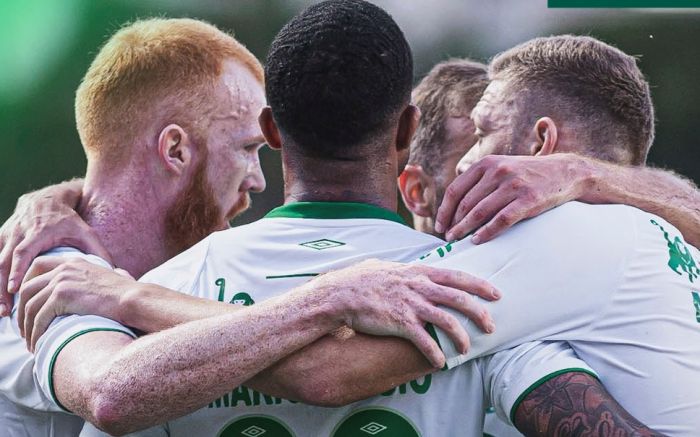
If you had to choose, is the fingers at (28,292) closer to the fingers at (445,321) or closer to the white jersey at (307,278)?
the white jersey at (307,278)

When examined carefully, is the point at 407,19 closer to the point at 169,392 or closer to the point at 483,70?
the point at 483,70

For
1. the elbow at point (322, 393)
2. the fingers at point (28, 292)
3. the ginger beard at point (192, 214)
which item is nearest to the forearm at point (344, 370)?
the elbow at point (322, 393)

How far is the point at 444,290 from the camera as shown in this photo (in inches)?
99.6

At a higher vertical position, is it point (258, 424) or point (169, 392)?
point (169, 392)

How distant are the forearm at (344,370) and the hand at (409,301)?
1.6 inches

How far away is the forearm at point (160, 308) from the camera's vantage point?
104 inches

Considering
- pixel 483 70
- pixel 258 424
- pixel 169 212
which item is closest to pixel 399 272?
pixel 258 424

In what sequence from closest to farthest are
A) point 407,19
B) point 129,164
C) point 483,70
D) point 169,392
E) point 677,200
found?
point 169,392
point 677,200
point 129,164
point 483,70
point 407,19

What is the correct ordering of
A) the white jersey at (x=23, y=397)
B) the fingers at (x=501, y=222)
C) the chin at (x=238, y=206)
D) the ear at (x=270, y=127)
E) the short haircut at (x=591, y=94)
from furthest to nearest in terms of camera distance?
1. the chin at (x=238, y=206)
2. the short haircut at (x=591, y=94)
3. the white jersey at (x=23, y=397)
4. the ear at (x=270, y=127)
5. the fingers at (x=501, y=222)

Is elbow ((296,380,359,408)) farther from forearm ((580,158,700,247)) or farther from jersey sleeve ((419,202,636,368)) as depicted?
forearm ((580,158,700,247))

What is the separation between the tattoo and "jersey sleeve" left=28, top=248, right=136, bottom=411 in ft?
3.40

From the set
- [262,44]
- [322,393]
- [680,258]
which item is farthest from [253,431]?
[262,44]

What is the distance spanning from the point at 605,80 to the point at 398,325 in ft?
4.30

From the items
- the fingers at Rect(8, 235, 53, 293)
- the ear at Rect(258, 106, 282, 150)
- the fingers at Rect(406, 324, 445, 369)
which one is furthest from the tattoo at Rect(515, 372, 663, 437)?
the fingers at Rect(8, 235, 53, 293)
